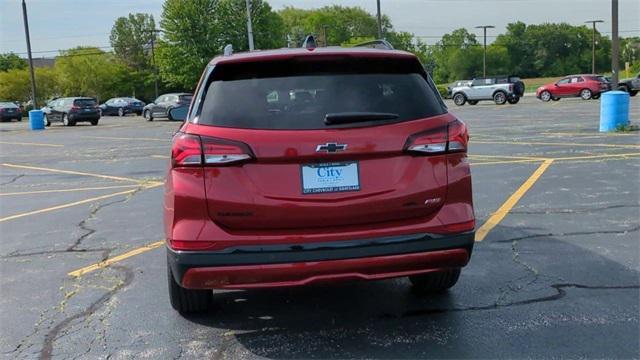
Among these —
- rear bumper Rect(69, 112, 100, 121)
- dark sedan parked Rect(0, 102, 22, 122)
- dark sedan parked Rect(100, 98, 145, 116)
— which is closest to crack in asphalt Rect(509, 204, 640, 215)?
rear bumper Rect(69, 112, 100, 121)

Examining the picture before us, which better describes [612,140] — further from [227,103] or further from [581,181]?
[227,103]

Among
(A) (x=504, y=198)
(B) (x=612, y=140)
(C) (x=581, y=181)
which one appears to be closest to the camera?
(A) (x=504, y=198)

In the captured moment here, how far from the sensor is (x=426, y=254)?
3637 mm

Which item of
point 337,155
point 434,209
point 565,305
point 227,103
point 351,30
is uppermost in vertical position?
point 351,30

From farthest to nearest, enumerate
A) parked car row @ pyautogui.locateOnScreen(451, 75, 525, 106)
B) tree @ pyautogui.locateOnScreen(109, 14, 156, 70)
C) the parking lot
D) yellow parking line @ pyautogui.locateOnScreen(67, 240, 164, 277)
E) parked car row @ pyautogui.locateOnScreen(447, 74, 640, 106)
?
tree @ pyautogui.locateOnScreen(109, 14, 156, 70), parked car row @ pyautogui.locateOnScreen(451, 75, 525, 106), parked car row @ pyautogui.locateOnScreen(447, 74, 640, 106), yellow parking line @ pyautogui.locateOnScreen(67, 240, 164, 277), the parking lot

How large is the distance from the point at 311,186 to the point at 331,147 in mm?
236

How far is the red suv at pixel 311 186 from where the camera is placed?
138 inches

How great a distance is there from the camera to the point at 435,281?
4.62 m

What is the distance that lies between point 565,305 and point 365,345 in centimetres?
147

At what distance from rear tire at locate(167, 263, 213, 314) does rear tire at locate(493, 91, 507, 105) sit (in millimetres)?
36296

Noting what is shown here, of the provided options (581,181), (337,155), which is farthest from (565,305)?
(581,181)

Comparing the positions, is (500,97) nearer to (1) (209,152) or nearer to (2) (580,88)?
(2) (580,88)

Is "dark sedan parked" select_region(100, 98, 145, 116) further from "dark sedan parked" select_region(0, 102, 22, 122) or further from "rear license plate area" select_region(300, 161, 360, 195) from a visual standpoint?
"rear license plate area" select_region(300, 161, 360, 195)

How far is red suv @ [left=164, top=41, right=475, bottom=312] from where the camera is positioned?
3.51 metres
